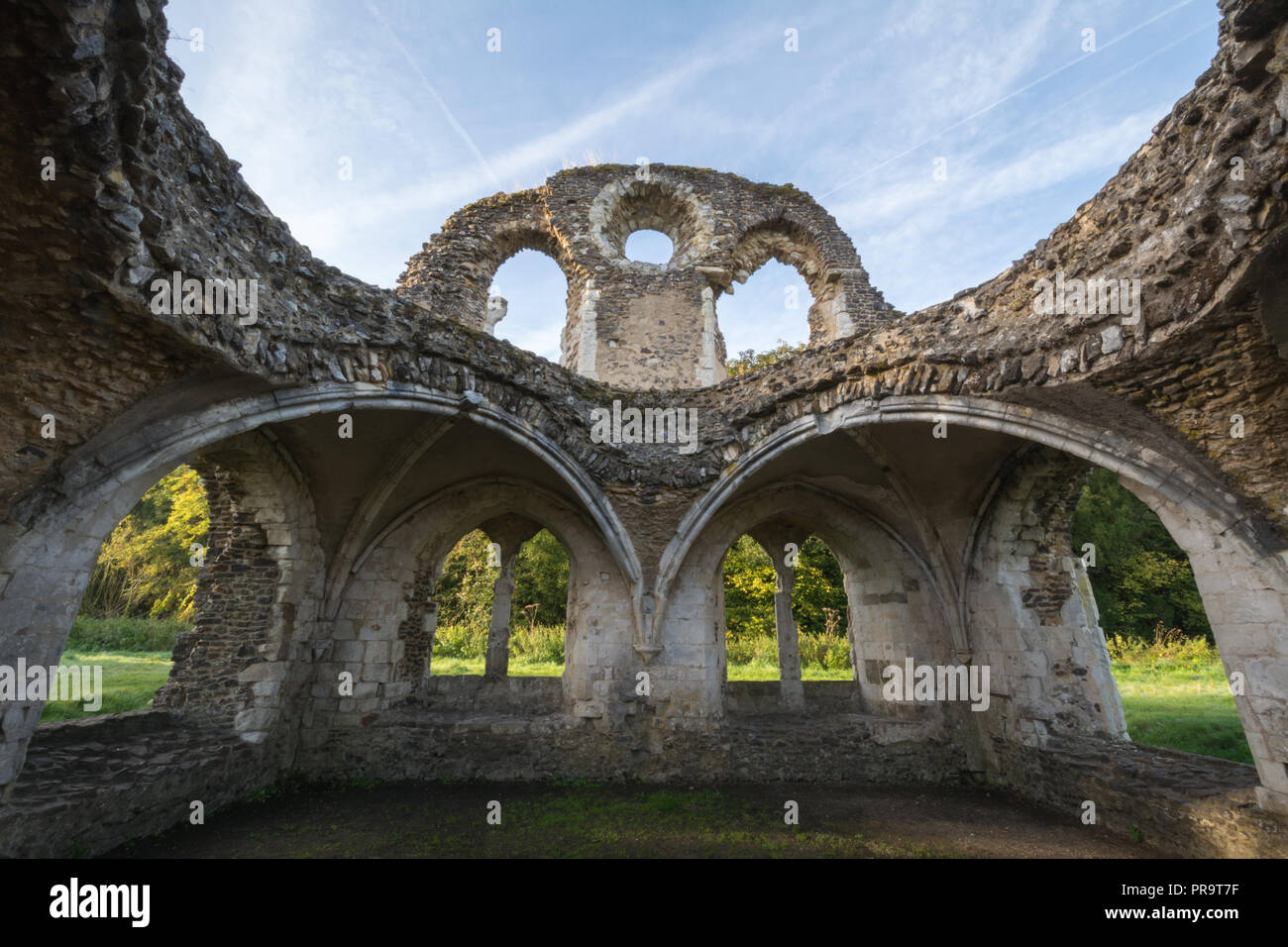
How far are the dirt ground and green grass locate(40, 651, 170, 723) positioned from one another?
6.99 ft

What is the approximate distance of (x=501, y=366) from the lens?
235 inches

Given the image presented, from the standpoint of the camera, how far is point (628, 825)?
511 centimetres

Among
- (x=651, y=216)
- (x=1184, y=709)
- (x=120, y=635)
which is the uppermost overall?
(x=651, y=216)

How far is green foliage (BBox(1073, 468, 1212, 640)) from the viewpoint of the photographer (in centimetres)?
1755

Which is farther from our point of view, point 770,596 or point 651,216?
point 770,596

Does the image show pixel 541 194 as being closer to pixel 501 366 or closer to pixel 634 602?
pixel 501 366

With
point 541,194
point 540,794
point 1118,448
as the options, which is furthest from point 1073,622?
point 541,194

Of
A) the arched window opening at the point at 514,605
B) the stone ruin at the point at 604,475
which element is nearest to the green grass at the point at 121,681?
the stone ruin at the point at 604,475

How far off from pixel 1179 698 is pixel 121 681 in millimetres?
17352

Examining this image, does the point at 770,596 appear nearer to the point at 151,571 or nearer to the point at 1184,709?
the point at 1184,709

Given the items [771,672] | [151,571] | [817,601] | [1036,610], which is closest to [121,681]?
[151,571]

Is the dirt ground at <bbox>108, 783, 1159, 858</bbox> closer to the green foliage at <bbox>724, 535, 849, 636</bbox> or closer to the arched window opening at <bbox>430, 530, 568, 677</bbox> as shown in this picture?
the arched window opening at <bbox>430, 530, 568, 677</bbox>

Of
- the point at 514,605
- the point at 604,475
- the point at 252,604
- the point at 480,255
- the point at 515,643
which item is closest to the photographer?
the point at 252,604

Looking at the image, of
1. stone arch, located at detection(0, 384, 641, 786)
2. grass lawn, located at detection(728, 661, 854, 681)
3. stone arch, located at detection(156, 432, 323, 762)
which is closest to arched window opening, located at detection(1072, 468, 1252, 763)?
grass lawn, located at detection(728, 661, 854, 681)
